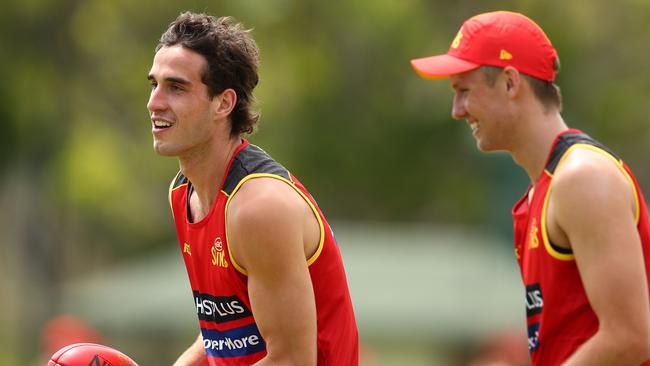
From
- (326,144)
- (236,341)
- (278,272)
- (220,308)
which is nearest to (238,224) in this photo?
(278,272)

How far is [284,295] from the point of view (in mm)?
5457

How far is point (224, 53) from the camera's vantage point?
5.98m

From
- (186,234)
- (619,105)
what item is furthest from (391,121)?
(186,234)

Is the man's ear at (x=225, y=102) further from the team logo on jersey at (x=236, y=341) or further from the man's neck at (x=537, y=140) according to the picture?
the man's neck at (x=537, y=140)

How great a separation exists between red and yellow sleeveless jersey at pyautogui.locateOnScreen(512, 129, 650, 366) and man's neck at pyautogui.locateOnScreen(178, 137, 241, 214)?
145 cm

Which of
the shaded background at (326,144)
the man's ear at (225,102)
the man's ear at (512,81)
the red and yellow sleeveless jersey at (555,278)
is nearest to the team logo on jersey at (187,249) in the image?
the man's ear at (225,102)

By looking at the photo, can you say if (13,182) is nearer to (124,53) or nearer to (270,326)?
(124,53)

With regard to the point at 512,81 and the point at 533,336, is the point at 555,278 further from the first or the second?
the point at 512,81

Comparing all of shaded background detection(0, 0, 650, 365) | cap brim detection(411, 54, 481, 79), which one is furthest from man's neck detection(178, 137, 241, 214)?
shaded background detection(0, 0, 650, 365)

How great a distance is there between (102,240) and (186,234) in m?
33.3

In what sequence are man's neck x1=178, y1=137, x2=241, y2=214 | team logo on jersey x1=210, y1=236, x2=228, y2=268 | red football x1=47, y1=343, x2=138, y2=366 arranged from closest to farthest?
1. team logo on jersey x1=210, y1=236, x2=228, y2=268
2. man's neck x1=178, y1=137, x2=241, y2=214
3. red football x1=47, y1=343, x2=138, y2=366

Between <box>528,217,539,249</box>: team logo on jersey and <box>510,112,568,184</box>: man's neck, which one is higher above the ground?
<box>510,112,568,184</box>: man's neck

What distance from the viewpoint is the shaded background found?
77.6 feet

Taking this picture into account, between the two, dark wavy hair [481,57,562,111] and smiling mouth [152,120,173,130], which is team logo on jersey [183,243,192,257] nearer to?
smiling mouth [152,120,173,130]
